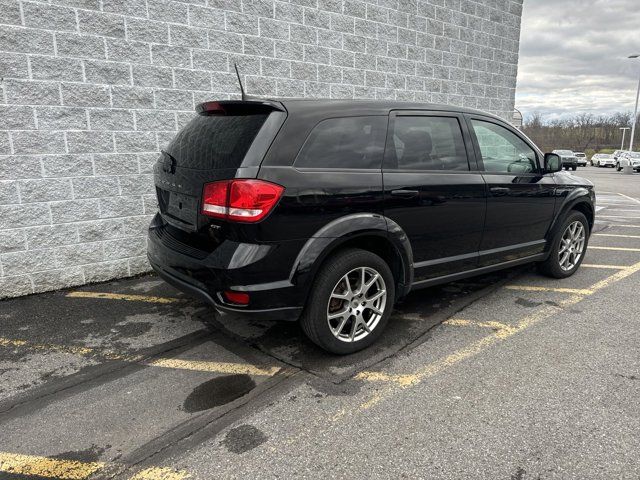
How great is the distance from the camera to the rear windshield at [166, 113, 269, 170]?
305 cm

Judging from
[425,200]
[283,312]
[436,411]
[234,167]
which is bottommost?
[436,411]

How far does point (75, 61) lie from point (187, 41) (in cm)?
117

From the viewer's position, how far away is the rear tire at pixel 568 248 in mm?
5117

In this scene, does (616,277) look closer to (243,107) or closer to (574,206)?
(574,206)

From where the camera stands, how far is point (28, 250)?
462 centimetres

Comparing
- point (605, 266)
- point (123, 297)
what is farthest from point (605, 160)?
point (123, 297)

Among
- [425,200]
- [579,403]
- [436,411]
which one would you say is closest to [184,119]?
[425,200]

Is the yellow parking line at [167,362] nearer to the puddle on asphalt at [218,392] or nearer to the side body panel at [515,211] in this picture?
the puddle on asphalt at [218,392]

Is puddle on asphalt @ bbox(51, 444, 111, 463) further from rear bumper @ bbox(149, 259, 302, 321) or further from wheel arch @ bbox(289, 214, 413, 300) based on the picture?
wheel arch @ bbox(289, 214, 413, 300)

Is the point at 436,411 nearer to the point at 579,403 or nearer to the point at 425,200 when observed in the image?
the point at 579,403

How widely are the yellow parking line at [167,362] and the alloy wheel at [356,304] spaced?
0.54 metres

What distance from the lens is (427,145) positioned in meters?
3.81

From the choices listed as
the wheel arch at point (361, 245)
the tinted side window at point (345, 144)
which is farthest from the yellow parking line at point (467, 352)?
the tinted side window at point (345, 144)

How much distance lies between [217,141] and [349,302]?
1.44 m
